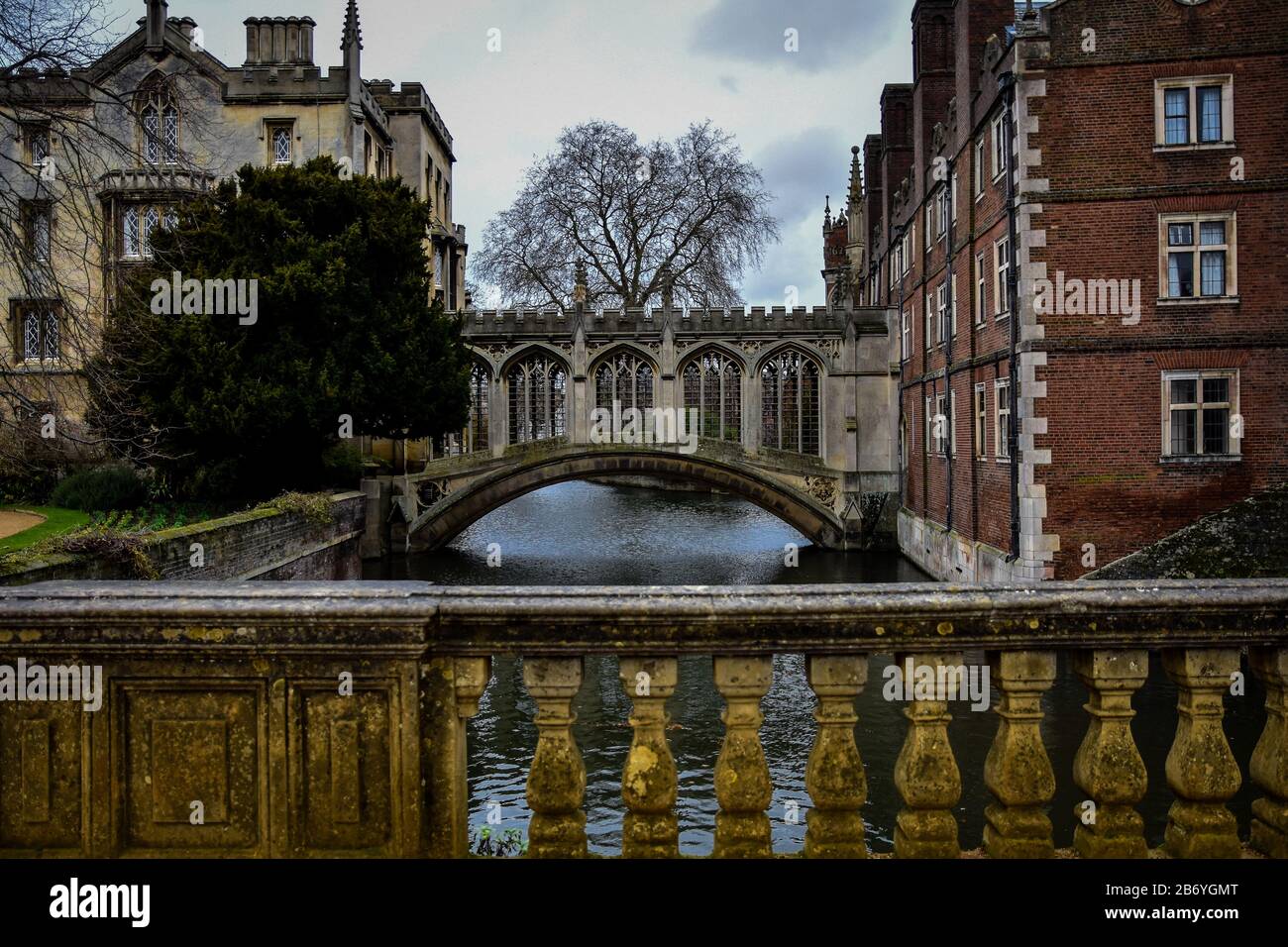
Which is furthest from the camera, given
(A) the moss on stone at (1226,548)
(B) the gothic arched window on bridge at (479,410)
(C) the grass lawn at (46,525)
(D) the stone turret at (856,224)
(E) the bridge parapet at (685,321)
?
(D) the stone turret at (856,224)

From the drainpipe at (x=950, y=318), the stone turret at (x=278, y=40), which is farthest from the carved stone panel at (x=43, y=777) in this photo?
the stone turret at (x=278, y=40)

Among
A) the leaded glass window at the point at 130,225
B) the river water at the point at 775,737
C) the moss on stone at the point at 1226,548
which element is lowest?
the river water at the point at 775,737

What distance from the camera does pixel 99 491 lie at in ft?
64.1

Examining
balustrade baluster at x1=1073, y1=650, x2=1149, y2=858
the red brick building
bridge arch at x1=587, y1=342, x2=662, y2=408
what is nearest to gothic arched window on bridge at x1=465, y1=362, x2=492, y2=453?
bridge arch at x1=587, y1=342, x2=662, y2=408

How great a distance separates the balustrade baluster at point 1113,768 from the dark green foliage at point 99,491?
799 inches

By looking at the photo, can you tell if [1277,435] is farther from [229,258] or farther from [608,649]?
[229,258]

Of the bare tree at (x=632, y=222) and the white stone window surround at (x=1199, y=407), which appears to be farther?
the bare tree at (x=632, y=222)

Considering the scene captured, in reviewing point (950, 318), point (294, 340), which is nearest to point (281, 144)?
point (294, 340)

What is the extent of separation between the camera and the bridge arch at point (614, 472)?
90.4ft

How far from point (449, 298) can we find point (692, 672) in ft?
77.9

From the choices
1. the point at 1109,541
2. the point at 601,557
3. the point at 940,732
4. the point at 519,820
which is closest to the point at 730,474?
the point at 601,557

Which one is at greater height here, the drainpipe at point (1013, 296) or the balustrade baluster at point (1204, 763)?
the drainpipe at point (1013, 296)

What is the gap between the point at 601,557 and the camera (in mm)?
25812

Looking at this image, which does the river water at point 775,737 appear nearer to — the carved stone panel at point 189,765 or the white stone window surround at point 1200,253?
the carved stone panel at point 189,765
